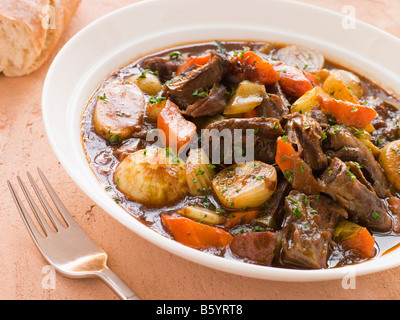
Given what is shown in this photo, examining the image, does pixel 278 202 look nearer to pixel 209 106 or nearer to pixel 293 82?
pixel 209 106

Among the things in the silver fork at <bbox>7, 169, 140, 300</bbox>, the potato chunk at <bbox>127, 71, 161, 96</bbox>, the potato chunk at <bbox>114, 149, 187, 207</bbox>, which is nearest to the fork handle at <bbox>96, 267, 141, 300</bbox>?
the silver fork at <bbox>7, 169, 140, 300</bbox>

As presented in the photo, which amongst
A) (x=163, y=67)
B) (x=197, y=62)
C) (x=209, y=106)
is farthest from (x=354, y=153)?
(x=163, y=67)

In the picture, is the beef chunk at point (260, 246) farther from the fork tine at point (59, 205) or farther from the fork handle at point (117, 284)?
the fork tine at point (59, 205)

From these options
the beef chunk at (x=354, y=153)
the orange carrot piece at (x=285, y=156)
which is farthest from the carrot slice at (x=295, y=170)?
the beef chunk at (x=354, y=153)

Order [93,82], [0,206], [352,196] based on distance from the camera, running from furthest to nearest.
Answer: [93,82], [0,206], [352,196]

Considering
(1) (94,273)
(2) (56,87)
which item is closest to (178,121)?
(2) (56,87)

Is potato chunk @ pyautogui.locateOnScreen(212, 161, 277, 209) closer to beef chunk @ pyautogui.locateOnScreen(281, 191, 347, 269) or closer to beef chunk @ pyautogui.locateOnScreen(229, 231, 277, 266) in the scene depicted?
beef chunk @ pyautogui.locateOnScreen(281, 191, 347, 269)
